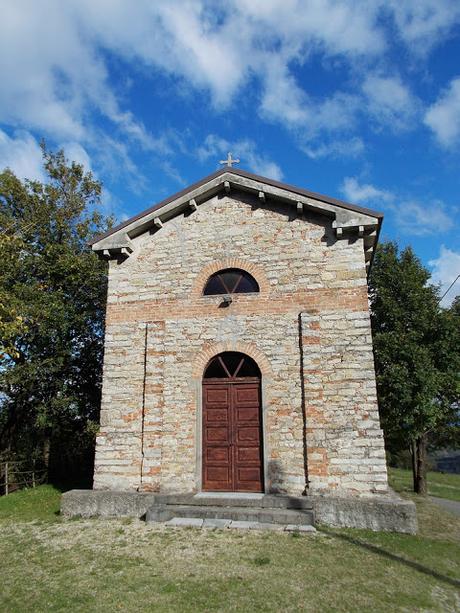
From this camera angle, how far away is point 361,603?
5176 millimetres

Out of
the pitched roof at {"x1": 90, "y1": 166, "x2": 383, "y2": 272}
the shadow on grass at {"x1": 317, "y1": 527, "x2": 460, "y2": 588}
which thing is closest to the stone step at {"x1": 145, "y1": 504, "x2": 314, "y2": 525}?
the shadow on grass at {"x1": 317, "y1": 527, "x2": 460, "y2": 588}

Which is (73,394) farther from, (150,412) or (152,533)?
(152,533)

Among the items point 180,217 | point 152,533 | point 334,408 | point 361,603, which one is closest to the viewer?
point 361,603

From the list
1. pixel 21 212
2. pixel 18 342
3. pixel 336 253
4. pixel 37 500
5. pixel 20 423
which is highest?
pixel 21 212

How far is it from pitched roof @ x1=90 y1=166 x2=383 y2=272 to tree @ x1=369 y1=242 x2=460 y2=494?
4373mm

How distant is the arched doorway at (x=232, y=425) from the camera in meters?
9.64

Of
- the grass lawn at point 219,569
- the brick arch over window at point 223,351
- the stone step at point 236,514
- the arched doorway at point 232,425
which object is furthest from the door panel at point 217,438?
the grass lawn at point 219,569

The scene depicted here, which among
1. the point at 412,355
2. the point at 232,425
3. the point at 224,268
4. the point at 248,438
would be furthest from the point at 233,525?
the point at 412,355

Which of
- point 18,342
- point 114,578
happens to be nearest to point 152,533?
point 114,578

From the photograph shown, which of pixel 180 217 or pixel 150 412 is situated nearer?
pixel 150 412

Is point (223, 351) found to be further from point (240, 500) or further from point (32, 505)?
point (32, 505)

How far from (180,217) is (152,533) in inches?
297

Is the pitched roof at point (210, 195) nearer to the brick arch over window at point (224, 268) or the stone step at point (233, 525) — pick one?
the brick arch over window at point (224, 268)

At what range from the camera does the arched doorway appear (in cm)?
964
